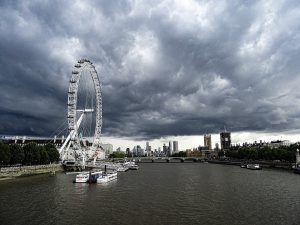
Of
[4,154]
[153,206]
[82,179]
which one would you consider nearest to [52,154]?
[4,154]

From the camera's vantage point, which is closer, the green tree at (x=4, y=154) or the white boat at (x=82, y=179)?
the white boat at (x=82, y=179)

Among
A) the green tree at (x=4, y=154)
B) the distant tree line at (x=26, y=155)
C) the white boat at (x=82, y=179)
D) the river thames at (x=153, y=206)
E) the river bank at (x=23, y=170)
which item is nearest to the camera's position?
the river thames at (x=153, y=206)

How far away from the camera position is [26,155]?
95.7 m

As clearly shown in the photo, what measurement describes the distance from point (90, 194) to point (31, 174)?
3779 centimetres

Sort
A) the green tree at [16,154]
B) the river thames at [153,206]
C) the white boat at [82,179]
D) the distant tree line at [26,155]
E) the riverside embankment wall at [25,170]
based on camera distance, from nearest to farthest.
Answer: the river thames at [153,206] → the white boat at [82,179] → the riverside embankment wall at [25,170] → the distant tree line at [26,155] → the green tree at [16,154]

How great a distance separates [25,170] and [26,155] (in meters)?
13.0

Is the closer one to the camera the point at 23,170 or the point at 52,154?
the point at 23,170

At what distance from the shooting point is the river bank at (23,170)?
243ft

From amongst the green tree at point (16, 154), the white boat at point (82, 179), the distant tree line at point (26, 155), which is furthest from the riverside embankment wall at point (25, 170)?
the white boat at point (82, 179)

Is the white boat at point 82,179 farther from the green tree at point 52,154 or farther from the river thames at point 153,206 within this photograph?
the green tree at point 52,154

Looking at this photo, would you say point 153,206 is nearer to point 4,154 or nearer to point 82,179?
point 82,179

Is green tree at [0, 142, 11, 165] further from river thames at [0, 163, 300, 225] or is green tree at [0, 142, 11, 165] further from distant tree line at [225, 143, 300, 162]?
distant tree line at [225, 143, 300, 162]

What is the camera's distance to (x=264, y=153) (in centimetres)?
14838

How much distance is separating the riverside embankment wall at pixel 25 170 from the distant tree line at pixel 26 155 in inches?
152
